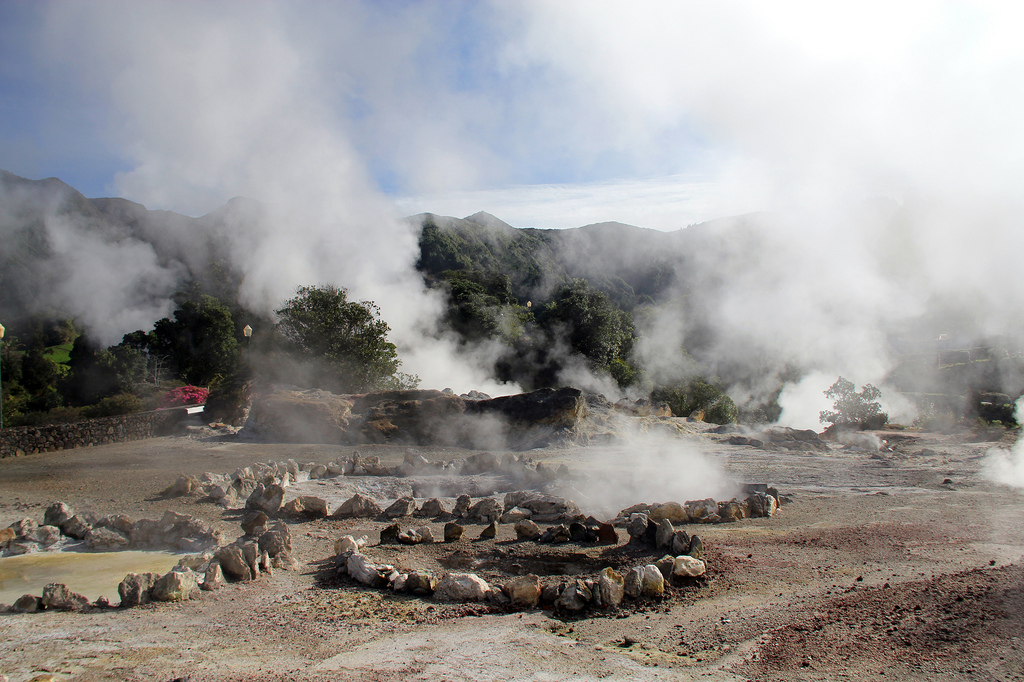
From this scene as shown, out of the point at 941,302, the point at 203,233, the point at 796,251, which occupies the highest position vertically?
the point at 203,233

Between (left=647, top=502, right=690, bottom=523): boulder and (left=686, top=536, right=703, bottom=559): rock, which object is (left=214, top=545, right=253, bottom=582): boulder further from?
(left=647, top=502, right=690, bottom=523): boulder

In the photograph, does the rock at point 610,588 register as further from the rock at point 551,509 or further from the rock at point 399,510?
the rock at point 399,510

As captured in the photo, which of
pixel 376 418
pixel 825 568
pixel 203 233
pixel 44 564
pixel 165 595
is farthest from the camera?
pixel 203 233

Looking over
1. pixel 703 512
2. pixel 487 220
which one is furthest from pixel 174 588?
pixel 487 220

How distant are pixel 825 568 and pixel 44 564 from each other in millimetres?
7958

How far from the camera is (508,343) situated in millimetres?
33844

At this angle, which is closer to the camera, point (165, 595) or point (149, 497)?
point (165, 595)

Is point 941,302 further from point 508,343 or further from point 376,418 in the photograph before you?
point 376,418

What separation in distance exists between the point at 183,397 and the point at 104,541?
704 inches

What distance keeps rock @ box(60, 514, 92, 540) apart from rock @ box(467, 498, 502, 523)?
474 centimetres

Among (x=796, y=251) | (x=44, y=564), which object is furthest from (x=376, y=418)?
(x=796, y=251)

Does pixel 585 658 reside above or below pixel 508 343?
below

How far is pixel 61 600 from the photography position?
16.7 feet

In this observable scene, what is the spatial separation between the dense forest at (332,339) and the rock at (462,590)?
16332mm
